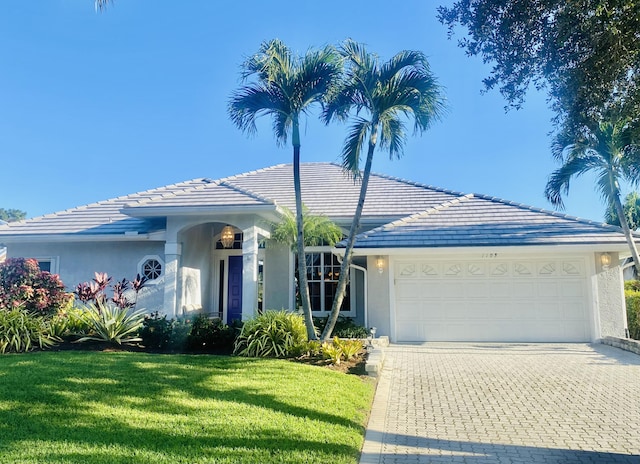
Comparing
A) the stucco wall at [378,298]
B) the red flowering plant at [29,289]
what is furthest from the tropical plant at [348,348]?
the red flowering plant at [29,289]

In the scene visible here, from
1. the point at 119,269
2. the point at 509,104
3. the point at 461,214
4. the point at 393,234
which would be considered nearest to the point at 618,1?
the point at 509,104

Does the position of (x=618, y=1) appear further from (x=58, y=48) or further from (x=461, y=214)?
(x=58, y=48)

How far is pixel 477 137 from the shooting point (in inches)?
672

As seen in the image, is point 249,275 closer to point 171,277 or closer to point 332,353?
point 171,277

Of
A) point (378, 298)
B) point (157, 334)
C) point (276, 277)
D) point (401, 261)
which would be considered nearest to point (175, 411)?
point (157, 334)

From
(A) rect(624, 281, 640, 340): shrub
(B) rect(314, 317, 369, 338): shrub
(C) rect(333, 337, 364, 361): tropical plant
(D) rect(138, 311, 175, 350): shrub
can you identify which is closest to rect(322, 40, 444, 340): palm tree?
(C) rect(333, 337, 364, 361): tropical plant

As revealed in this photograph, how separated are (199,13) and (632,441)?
12.4 metres

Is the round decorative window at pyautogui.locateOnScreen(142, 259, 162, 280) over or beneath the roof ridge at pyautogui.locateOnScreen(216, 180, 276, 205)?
beneath

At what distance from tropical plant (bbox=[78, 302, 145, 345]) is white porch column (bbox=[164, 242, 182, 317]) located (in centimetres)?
174

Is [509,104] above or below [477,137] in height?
below

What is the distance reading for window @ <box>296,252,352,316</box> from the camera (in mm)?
14617

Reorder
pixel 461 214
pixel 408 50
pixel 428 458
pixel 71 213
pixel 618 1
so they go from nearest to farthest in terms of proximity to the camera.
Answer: pixel 428 458
pixel 618 1
pixel 408 50
pixel 461 214
pixel 71 213

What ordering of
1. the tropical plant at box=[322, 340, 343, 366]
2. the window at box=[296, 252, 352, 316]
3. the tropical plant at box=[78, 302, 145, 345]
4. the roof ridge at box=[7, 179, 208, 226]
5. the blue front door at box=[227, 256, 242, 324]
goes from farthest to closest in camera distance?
the blue front door at box=[227, 256, 242, 324] → the roof ridge at box=[7, 179, 208, 226] → the window at box=[296, 252, 352, 316] → the tropical plant at box=[78, 302, 145, 345] → the tropical plant at box=[322, 340, 343, 366]

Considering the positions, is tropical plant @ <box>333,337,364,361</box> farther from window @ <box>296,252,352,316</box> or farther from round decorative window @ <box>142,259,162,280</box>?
round decorative window @ <box>142,259,162,280</box>
